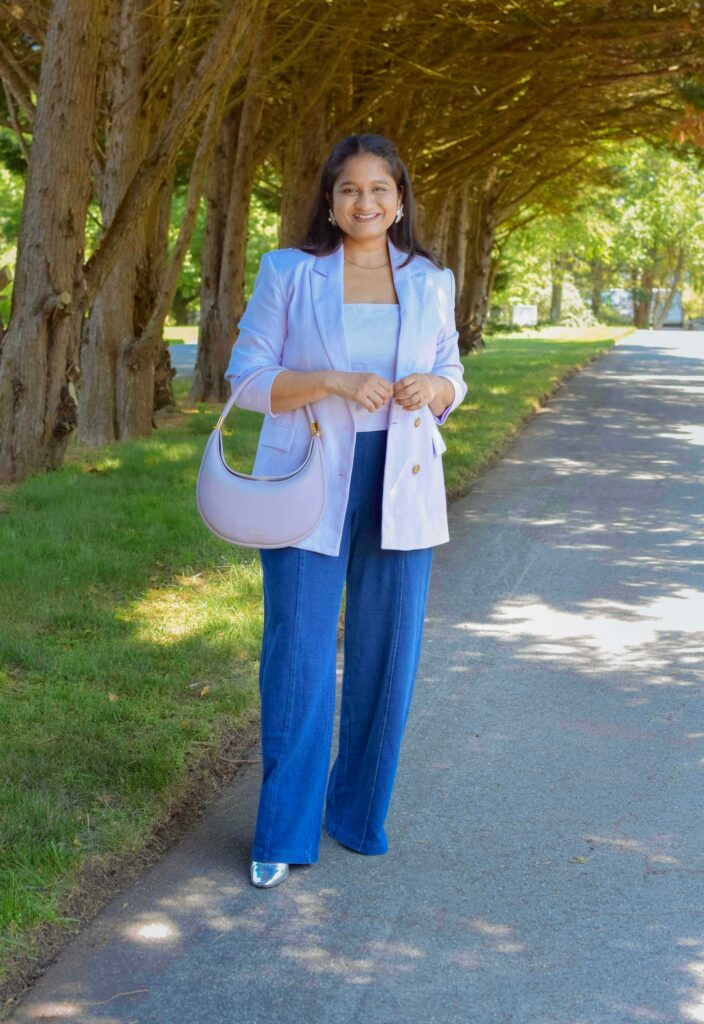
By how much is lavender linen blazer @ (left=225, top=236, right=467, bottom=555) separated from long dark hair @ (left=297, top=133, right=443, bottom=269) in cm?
6

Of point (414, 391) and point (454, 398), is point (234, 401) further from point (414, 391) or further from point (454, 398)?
point (454, 398)

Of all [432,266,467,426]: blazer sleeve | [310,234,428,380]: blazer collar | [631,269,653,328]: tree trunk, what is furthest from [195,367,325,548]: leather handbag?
[631,269,653,328]: tree trunk

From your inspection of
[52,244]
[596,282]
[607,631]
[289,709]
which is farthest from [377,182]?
[596,282]

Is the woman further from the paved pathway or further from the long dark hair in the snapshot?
the paved pathway

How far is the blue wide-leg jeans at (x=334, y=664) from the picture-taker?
12.7 feet

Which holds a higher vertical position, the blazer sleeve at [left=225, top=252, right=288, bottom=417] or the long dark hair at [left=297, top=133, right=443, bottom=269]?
the long dark hair at [left=297, top=133, right=443, bottom=269]

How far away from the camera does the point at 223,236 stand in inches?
724

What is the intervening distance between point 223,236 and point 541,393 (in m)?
5.31

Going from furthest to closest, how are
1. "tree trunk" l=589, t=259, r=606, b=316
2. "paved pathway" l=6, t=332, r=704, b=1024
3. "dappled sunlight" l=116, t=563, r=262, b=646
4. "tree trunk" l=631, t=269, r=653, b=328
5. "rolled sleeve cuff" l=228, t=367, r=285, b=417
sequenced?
"tree trunk" l=631, t=269, r=653, b=328 < "tree trunk" l=589, t=259, r=606, b=316 < "dappled sunlight" l=116, t=563, r=262, b=646 < "rolled sleeve cuff" l=228, t=367, r=285, b=417 < "paved pathway" l=6, t=332, r=704, b=1024

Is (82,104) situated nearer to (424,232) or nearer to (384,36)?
(384,36)

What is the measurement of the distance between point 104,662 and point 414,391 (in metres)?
2.49

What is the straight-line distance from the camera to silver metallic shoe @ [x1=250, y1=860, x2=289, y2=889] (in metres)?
3.87

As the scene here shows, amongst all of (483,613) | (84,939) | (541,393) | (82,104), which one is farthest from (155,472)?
(541,393)

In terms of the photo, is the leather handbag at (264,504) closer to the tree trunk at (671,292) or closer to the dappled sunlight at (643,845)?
the dappled sunlight at (643,845)
